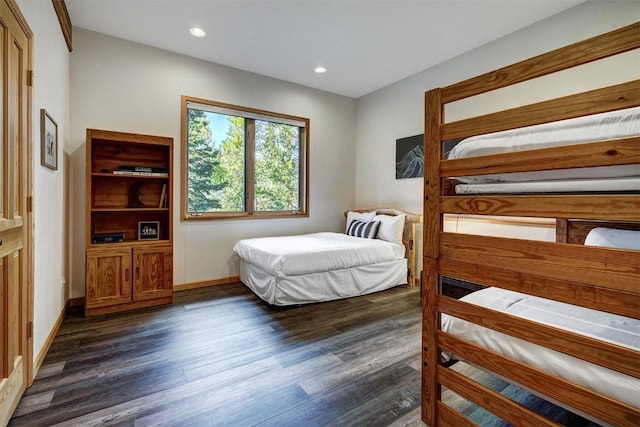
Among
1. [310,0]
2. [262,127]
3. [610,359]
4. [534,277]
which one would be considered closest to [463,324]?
[534,277]

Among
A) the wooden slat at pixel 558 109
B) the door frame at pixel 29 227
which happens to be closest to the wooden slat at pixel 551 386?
the wooden slat at pixel 558 109

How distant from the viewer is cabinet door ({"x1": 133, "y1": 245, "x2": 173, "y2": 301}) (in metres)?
3.00

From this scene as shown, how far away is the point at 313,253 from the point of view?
3117mm

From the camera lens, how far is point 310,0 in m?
2.60

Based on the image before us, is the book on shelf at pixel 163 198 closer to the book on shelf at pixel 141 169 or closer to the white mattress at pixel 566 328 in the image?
the book on shelf at pixel 141 169

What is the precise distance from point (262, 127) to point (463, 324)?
3.68 metres

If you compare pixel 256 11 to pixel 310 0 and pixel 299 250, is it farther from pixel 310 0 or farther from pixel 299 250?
pixel 299 250

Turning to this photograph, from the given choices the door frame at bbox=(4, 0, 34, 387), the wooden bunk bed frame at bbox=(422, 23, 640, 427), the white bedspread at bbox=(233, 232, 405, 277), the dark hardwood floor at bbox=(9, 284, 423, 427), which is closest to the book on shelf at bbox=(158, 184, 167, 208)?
the white bedspread at bbox=(233, 232, 405, 277)

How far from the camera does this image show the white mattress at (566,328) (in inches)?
37.1

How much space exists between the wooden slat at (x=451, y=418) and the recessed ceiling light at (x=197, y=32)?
3709 mm

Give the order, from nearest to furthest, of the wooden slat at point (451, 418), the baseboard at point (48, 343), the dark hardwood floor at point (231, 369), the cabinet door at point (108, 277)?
the wooden slat at point (451, 418) → the dark hardwood floor at point (231, 369) → the baseboard at point (48, 343) → the cabinet door at point (108, 277)

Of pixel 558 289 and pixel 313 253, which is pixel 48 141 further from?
pixel 558 289

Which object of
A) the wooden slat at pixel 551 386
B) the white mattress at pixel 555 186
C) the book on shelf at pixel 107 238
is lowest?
the wooden slat at pixel 551 386

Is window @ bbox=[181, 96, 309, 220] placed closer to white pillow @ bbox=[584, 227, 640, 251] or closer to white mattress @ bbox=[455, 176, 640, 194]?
white mattress @ bbox=[455, 176, 640, 194]
